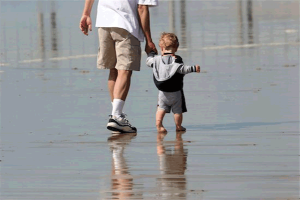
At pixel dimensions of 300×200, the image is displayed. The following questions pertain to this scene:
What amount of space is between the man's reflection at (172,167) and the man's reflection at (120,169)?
0.67ft

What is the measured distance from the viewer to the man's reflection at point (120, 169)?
6.19 metres

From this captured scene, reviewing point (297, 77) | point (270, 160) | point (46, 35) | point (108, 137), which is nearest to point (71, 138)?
point (108, 137)

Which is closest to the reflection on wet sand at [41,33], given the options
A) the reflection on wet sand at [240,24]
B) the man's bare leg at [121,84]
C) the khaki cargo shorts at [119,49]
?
the reflection on wet sand at [240,24]

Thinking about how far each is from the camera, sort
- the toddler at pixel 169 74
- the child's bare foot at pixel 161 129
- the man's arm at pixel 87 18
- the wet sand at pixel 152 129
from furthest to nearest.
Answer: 1. the man's arm at pixel 87 18
2. the toddler at pixel 169 74
3. the child's bare foot at pixel 161 129
4. the wet sand at pixel 152 129

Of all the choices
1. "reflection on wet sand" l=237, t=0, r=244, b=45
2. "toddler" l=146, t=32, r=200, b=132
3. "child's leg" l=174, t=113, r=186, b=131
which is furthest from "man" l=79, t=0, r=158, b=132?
"reflection on wet sand" l=237, t=0, r=244, b=45

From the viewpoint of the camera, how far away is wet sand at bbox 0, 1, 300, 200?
21.1 feet

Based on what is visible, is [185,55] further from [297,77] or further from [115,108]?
[115,108]

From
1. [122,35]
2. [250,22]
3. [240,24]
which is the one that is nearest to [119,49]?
[122,35]

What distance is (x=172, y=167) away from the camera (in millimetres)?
7133

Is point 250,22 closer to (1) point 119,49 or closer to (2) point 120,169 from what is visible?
(1) point 119,49

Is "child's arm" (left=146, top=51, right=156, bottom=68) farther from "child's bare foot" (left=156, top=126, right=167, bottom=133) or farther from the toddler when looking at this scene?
"child's bare foot" (left=156, top=126, right=167, bottom=133)

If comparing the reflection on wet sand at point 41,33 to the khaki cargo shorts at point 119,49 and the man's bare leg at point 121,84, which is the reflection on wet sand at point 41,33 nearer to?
the khaki cargo shorts at point 119,49

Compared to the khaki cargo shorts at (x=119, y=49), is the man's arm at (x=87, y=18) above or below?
above

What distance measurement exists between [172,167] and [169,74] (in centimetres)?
231
